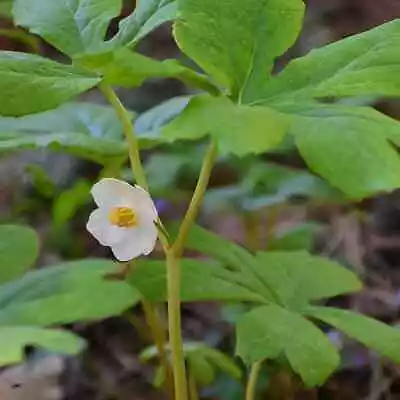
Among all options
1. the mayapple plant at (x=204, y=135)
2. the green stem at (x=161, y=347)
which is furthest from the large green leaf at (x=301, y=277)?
the green stem at (x=161, y=347)

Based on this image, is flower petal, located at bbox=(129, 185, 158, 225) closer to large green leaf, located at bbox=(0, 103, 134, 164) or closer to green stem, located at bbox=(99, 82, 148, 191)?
green stem, located at bbox=(99, 82, 148, 191)

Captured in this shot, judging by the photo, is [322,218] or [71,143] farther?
[322,218]

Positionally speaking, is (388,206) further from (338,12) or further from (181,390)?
(181,390)

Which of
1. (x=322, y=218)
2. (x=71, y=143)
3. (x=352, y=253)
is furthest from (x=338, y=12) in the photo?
(x=71, y=143)

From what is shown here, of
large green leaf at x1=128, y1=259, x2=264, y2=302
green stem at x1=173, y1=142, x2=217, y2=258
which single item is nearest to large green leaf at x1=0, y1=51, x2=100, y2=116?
green stem at x1=173, y1=142, x2=217, y2=258

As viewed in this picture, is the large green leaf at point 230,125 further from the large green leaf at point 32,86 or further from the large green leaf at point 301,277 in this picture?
the large green leaf at point 301,277

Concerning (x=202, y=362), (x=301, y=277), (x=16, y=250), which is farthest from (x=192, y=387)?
(x=16, y=250)
